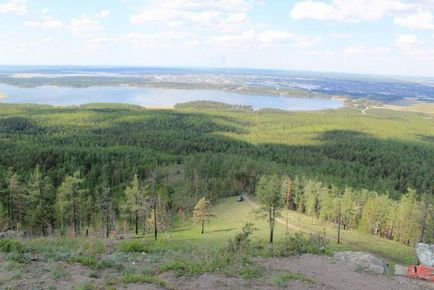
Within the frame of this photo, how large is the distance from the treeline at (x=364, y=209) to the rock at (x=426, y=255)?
2814 centimetres

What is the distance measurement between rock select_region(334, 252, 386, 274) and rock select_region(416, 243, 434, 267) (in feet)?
13.7

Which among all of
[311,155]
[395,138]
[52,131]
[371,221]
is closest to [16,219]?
[371,221]

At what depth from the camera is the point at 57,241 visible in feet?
94.2

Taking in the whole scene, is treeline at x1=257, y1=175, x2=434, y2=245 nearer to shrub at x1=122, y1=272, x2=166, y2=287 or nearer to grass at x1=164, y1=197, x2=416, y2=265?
grass at x1=164, y1=197, x2=416, y2=265

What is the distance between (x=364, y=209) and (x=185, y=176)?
5035cm

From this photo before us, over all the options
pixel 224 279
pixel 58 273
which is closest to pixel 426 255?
pixel 224 279

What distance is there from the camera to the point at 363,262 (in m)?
28.2

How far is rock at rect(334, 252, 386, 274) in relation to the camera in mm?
26266

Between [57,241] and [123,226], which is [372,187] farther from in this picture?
[57,241]

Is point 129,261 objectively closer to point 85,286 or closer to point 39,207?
point 85,286

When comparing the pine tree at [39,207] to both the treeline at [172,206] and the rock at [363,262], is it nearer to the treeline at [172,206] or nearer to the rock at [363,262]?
the treeline at [172,206]

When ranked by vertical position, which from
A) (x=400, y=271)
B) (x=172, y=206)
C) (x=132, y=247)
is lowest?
(x=172, y=206)

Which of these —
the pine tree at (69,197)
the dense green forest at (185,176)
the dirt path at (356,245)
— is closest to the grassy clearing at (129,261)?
the dirt path at (356,245)

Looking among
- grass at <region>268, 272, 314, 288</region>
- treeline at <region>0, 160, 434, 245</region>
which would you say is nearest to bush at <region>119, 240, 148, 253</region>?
grass at <region>268, 272, 314, 288</region>
